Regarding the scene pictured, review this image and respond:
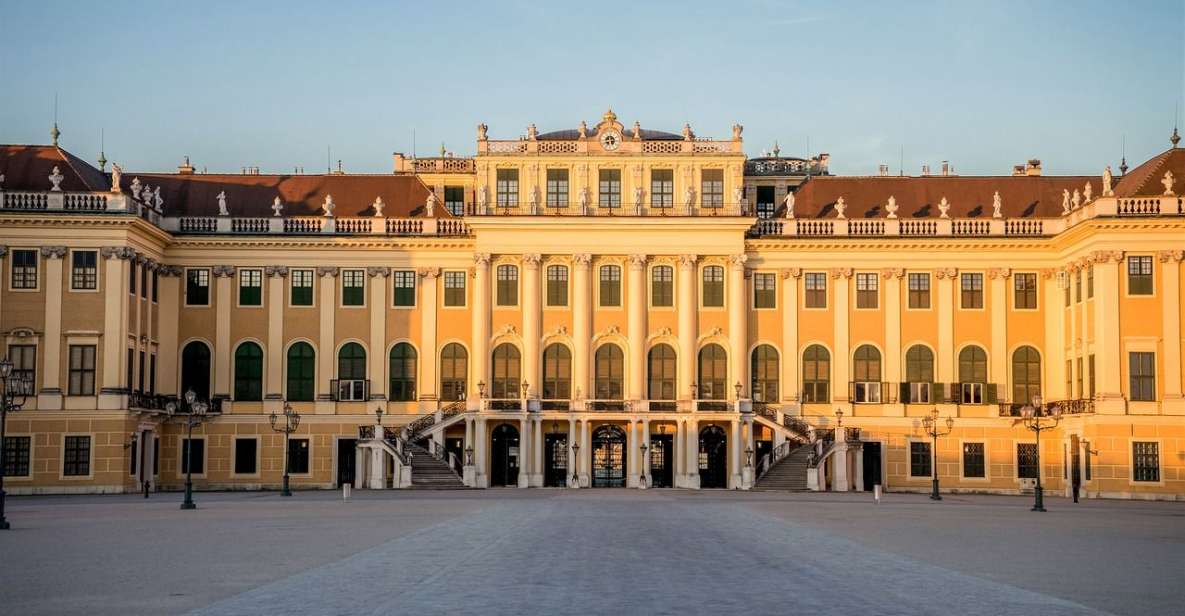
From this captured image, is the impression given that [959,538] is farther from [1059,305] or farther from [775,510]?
[1059,305]

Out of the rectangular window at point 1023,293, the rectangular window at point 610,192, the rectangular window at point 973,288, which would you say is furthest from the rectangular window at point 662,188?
the rectangular window at point 1023,293

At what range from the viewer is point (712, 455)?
76250mm

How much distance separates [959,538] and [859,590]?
13348mm

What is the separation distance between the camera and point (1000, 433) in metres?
76.1

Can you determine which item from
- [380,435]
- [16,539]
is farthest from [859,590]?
[380,435]

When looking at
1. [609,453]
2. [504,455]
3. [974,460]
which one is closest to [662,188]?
[609,453]

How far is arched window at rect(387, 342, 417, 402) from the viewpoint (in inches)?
Answer: 3046

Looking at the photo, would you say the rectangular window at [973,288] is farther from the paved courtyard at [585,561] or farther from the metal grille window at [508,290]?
the paved courtyard at [585,561]

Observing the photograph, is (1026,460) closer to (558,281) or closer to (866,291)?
(866,291)

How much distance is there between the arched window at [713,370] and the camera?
76500mm

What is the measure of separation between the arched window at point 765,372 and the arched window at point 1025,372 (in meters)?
11.3

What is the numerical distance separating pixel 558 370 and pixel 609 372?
8.02ft

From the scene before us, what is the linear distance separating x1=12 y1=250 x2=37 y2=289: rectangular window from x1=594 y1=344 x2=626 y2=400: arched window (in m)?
25.8

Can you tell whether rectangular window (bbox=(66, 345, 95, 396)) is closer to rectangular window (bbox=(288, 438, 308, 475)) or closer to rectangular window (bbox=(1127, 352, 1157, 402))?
rectangular window (bbox=(288, 438, 308, 475))
